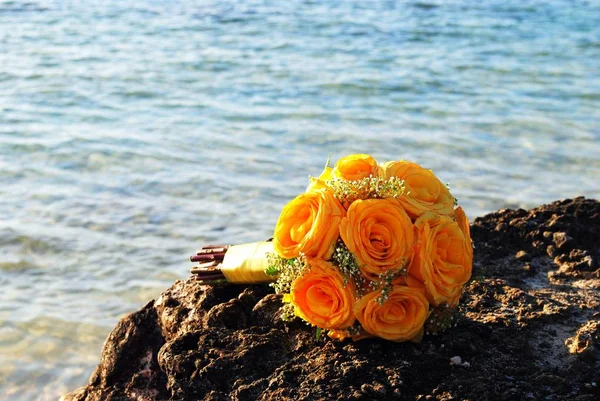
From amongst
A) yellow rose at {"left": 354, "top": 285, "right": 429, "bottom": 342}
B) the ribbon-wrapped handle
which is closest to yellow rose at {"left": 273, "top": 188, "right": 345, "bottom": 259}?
yellow rose at {"left": 354, "top": 285, "right": 429, "bottom": 342}

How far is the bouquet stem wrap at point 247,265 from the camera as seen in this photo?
322 centimetres

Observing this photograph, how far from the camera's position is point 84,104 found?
9195 millimetres

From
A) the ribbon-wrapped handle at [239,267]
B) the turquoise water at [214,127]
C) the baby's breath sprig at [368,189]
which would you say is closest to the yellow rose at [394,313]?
the baby's breath sprig at [368,189]

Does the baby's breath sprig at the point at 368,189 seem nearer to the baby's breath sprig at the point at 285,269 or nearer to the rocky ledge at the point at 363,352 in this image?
the baby's breath sprig at the point at 285,269

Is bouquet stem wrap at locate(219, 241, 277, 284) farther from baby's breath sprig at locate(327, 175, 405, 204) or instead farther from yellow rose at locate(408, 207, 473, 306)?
yellow rose at locate(408, 207, 473, 306)

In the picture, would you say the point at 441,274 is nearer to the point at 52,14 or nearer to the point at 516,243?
the point at 516,243

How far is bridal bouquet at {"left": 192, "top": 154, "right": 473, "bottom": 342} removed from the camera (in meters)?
2.71

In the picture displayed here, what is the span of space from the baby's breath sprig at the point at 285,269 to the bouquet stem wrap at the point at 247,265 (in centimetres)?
19

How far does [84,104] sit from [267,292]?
6.53 m

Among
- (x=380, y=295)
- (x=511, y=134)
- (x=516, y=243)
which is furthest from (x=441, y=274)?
(x=511, y=134)

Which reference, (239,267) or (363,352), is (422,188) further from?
(239,267)

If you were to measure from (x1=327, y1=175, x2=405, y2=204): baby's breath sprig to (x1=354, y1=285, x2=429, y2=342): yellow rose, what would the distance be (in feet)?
1.06

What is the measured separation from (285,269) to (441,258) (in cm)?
55

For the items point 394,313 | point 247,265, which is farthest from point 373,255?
point 247,265
